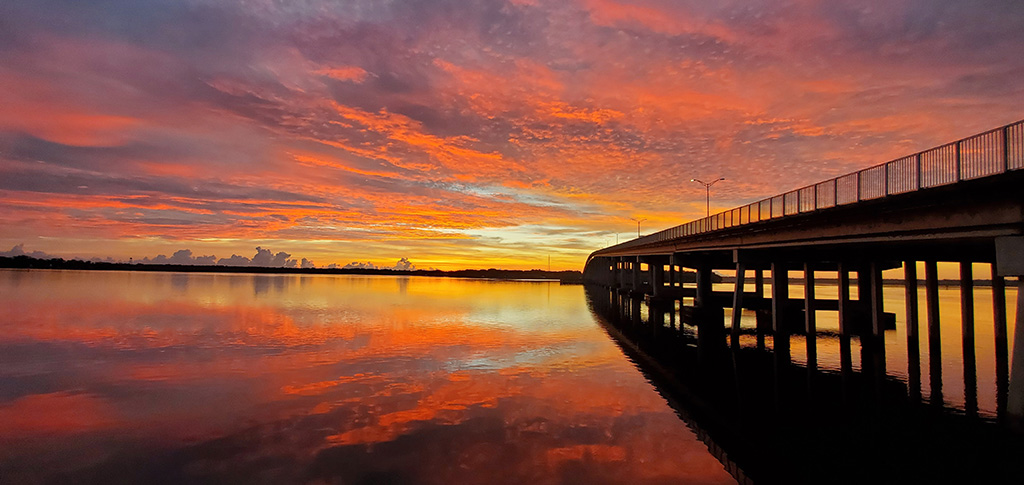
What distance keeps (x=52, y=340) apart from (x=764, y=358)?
47.4 meters

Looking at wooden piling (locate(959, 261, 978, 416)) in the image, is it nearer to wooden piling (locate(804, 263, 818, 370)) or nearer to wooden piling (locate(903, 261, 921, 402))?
wooden piling (locate(903, 261, 921, 402))

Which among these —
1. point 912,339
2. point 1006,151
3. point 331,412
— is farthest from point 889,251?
point 331,412

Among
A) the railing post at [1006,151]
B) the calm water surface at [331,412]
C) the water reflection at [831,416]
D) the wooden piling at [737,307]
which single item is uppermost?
the railing post at [1006,151]

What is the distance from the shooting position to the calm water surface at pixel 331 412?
44.4 ft

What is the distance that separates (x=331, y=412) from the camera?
18656 mm

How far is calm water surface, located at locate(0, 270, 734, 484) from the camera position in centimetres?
1355

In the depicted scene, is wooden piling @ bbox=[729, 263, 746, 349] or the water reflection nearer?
the water reflection

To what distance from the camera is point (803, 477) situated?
13.4 metres

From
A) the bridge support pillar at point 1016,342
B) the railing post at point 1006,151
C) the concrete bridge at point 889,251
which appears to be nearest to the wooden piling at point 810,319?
the concrete bridge at point 889,251

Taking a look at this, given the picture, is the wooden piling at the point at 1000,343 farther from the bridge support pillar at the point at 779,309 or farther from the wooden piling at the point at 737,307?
the wooden piling at the point at 737,307

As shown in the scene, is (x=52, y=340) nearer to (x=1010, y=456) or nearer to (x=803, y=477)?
(x=803, y=477)

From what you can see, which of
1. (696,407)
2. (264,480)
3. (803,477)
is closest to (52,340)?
(264,480)

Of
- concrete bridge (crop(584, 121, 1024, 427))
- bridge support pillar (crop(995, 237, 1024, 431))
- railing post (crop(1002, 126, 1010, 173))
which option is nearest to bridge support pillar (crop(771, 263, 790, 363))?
concrete bridge (crop(584, 121, 1024, 427))

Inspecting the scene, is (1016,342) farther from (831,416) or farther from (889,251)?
(889,251)
